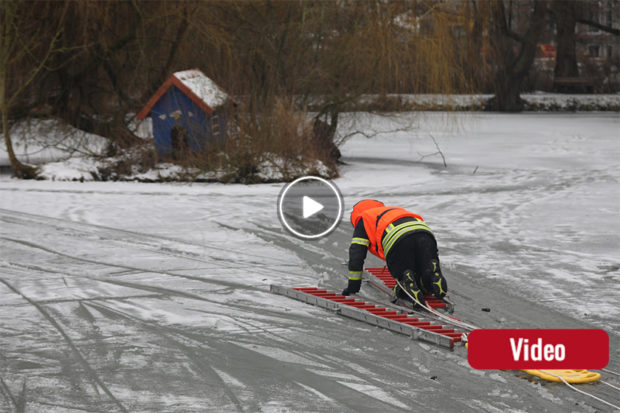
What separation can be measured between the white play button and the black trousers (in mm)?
6095

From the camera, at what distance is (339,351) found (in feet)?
20.7

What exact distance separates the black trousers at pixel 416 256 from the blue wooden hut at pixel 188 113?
439 inches

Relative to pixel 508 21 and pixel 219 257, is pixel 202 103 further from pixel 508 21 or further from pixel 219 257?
pixel 508 21

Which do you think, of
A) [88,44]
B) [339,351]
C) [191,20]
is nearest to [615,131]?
[191,20]

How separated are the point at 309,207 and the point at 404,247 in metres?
7.54

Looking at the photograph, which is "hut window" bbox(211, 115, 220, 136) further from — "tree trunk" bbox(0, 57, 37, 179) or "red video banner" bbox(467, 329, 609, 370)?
"red video banner" bbox(467, 329, 609, 370)

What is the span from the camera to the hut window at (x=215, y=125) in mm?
18047

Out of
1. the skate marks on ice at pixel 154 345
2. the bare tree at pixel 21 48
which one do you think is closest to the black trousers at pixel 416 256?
the skate marks on ice at pixel 154 345

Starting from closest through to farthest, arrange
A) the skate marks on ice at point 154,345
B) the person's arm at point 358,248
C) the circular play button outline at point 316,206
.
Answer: the skate marks on ice at point 154,345, the person's arm at point 358,248, the circular play button outline at point 316,206

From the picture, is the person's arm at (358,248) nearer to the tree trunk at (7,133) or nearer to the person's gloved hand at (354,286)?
the person's gloved hand at (354,286)

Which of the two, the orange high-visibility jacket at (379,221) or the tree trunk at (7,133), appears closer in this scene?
the orange high-visibility jacket at (379,221)

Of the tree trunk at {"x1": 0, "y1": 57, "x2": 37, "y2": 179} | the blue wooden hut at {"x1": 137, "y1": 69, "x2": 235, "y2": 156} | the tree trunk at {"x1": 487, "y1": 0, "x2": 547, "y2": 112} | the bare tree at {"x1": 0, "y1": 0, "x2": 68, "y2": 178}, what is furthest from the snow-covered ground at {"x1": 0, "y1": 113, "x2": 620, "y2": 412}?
the tree trunk at {"x1": 487, "y1": 0, "x2": 547, "y2": 112}

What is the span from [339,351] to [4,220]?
8270mm

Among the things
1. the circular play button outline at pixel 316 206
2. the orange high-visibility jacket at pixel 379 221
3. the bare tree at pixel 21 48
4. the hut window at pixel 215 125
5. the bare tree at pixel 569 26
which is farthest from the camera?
the bare tree at pixel 569 26
